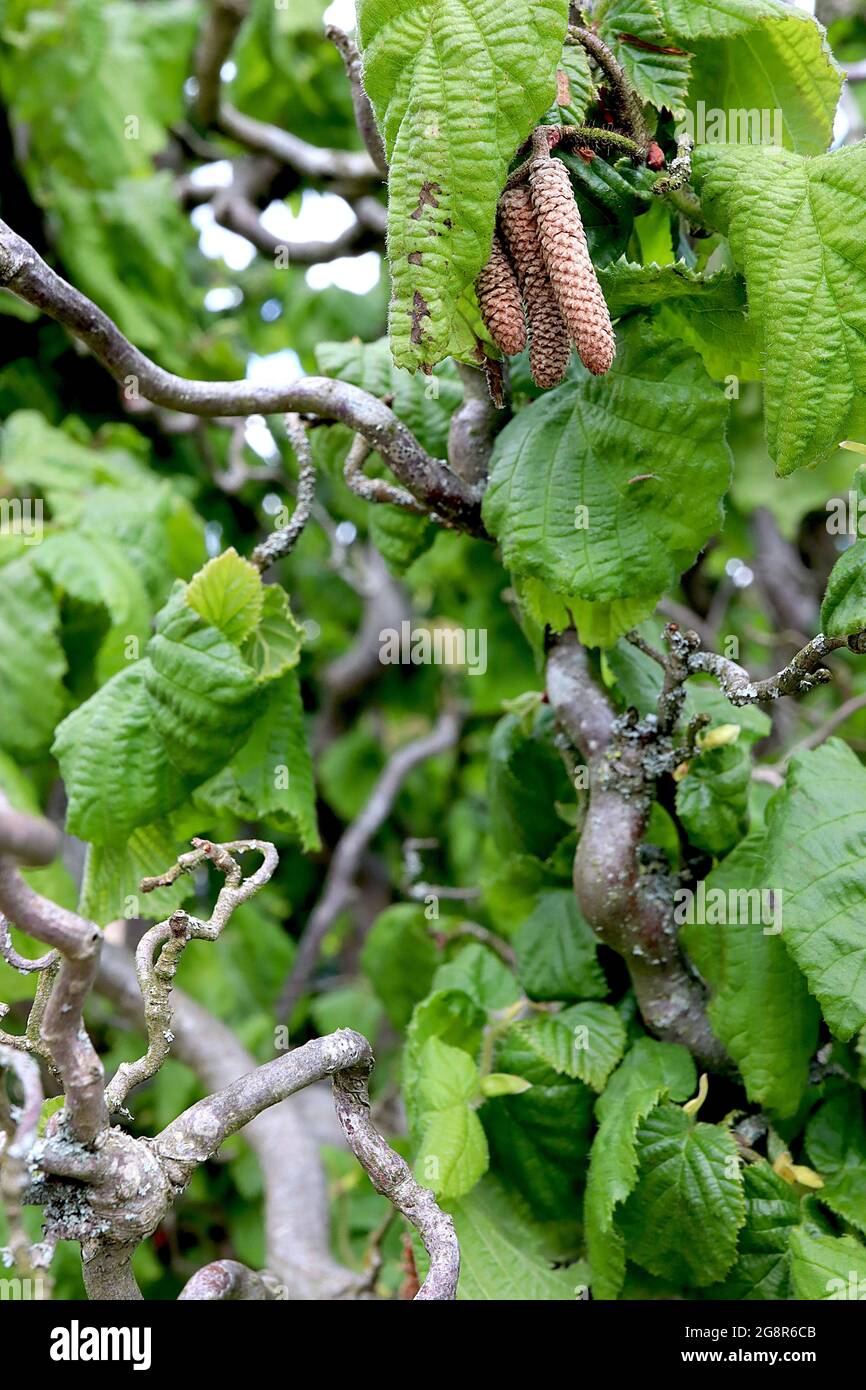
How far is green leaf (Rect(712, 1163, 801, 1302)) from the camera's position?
31.7 inches

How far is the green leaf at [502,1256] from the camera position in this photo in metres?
0.84

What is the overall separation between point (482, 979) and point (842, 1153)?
38 centimetres

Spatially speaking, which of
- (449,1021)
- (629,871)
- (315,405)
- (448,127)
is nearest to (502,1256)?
(449,1021)

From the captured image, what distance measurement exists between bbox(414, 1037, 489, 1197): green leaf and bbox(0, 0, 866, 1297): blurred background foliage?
0.13 ft

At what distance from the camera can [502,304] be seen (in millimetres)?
648

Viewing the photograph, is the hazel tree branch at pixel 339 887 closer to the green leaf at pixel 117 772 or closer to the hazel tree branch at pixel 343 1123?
the green leaf at pixel 117 772

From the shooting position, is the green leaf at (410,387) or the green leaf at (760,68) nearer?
the green leaf at (760,68)

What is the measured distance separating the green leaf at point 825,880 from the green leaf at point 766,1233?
0.16 m

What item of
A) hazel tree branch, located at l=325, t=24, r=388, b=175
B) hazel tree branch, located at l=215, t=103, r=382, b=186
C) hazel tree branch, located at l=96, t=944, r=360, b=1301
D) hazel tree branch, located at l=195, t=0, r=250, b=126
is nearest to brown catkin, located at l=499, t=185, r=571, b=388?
hazel tree branch, located at l=325, t=24, r=388, b=175

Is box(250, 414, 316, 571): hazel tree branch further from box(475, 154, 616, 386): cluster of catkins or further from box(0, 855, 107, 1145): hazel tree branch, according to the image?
box(0, 855, 107, 1145): hazel tree branch

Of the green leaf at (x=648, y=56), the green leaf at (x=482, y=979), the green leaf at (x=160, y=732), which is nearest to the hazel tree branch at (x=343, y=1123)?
the green leaf at (x=160, y=732)

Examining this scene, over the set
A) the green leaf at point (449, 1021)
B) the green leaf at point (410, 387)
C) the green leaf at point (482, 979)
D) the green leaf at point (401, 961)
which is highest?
the green leaf at point (410, 387)

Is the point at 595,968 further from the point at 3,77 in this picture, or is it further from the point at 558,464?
the point at 3,77

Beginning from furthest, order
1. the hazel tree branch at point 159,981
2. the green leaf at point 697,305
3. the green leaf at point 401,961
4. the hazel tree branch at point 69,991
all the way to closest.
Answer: the green leaf at point 401,961, the green leaf at point 697,305, the hazel tree branch at point 159,981, the hazel tree branch at point 69,991
